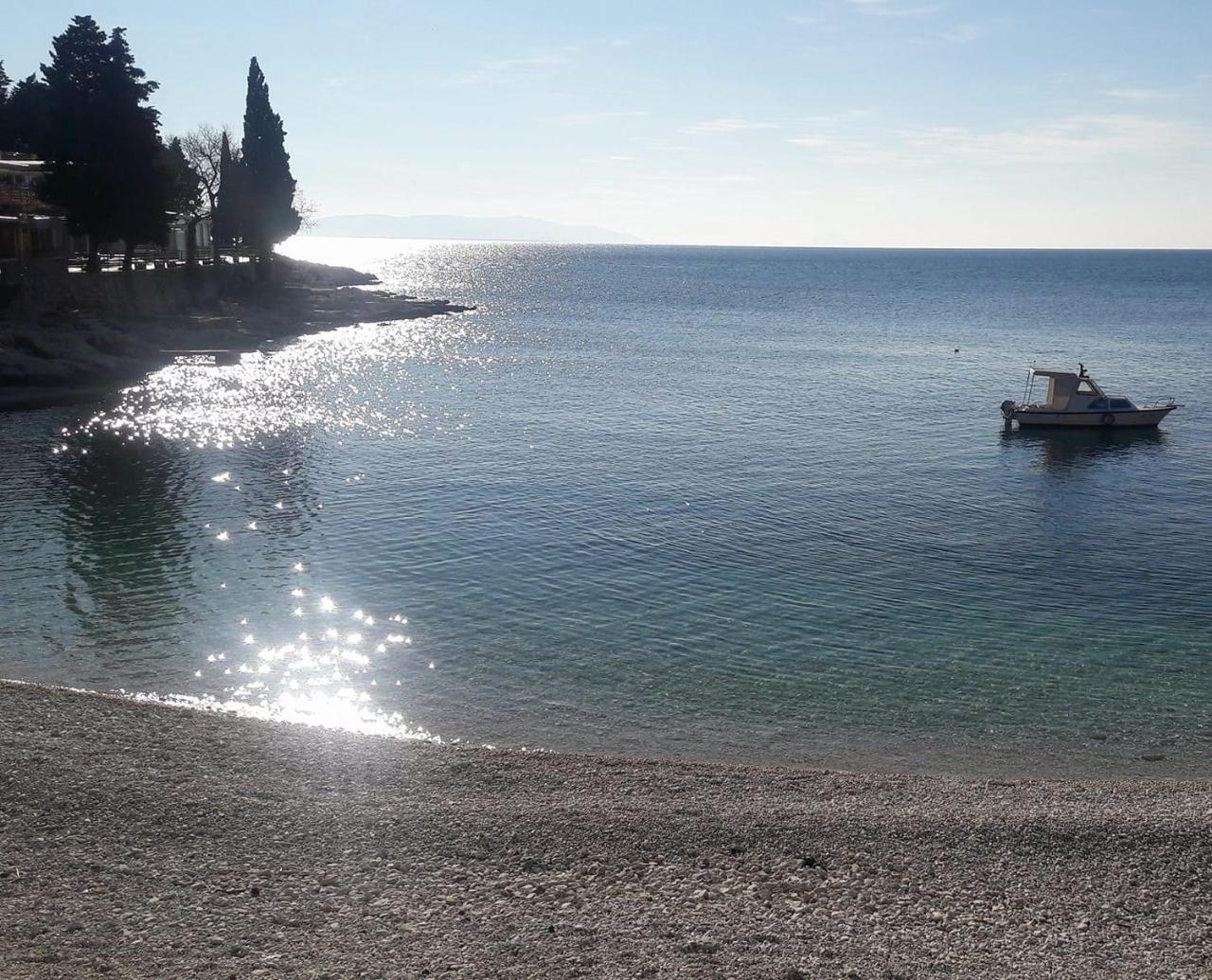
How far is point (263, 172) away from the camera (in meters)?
97.1

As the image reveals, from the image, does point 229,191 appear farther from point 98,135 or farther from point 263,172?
point 98,135

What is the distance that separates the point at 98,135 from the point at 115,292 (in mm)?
10089

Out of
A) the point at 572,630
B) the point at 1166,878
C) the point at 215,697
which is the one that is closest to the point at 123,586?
the point at 215,697

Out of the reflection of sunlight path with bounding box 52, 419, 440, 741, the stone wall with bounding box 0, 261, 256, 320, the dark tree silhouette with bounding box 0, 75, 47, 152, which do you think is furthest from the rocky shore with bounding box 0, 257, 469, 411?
the reflection of sunlight path with bounding box 52, 419, 440, 741

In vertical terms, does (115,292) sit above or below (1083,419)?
above

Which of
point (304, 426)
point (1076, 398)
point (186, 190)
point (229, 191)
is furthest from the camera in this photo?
point (229, 191)

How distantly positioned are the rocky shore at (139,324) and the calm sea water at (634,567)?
162 inches

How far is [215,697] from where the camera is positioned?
19.8 metres

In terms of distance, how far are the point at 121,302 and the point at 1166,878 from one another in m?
71.6

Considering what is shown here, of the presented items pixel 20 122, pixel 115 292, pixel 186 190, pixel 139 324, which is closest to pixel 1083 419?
Result: pixel 139 324

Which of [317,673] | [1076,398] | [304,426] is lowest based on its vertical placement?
[317,673]

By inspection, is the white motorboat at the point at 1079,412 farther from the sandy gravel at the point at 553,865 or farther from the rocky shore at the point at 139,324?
the rocky shore at the point at 139,324

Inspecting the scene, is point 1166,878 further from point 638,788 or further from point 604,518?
point 604,518

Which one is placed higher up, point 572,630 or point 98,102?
point 98,102
